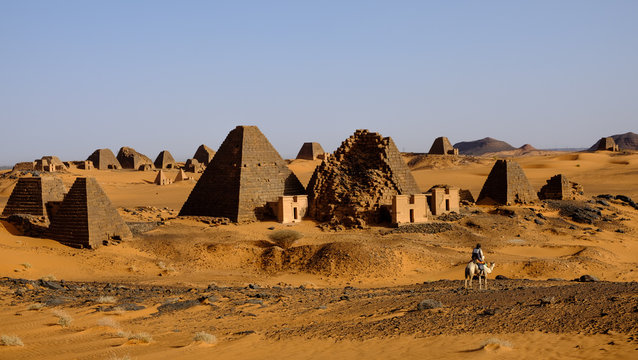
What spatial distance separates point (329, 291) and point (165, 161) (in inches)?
2288

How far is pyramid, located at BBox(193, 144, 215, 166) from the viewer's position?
218 ft

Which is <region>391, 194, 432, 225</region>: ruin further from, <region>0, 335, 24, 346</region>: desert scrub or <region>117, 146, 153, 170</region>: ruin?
<region>117, 146, 153, 170</region>: ruin

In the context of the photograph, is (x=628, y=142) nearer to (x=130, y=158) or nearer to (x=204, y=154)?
(x=204, y=154)

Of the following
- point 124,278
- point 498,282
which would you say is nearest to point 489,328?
point 498,282

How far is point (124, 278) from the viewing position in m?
15.0

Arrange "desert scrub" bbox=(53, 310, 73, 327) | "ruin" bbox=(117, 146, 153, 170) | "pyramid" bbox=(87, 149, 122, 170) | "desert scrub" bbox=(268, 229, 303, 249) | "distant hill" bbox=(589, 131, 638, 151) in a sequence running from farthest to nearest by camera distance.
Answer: "distant hill" bbox=(589, 131, 638, 151) < "ruin" bbox=(117, 146, 153, 170) < "pyramid" bbox=(87, 149, 122, 170) < "desert scrub" bbox=(268, 229, 303, 249) < "desert scrub" bbox=(53, 310, 73, 327)

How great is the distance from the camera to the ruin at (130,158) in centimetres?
6469

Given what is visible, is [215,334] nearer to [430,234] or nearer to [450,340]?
[450,340]

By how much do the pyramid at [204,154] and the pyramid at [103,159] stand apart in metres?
9.22

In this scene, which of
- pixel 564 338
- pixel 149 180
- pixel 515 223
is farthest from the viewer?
pixel 149 180

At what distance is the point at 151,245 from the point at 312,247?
5.38 meters

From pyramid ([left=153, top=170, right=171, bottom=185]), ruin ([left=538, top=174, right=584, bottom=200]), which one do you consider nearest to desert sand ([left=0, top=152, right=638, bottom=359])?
ruin ([left=538, top=174, right=584, bottom=200])

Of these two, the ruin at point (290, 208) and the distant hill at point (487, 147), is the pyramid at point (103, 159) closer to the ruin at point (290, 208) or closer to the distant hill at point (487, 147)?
the ruin at point (290, 208)

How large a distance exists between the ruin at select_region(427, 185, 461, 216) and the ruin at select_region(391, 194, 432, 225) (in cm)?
140
